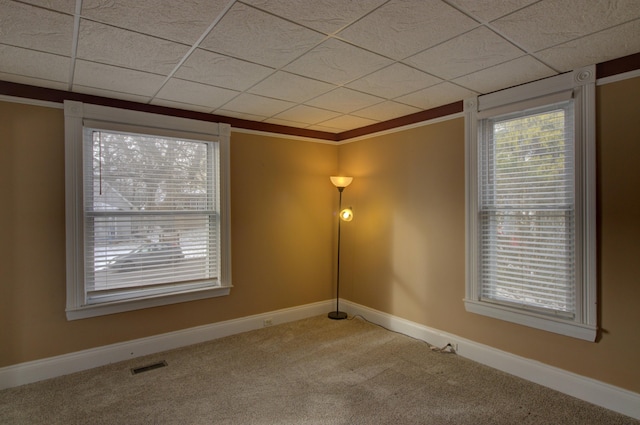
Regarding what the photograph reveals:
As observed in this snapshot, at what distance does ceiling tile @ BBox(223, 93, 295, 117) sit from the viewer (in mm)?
3199

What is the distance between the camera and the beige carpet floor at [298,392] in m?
2.39

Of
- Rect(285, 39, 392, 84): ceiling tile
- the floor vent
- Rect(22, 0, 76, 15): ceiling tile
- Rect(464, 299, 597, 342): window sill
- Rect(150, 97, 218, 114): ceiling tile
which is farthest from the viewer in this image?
Rect(150, 97, 218, 114): ceiling tile

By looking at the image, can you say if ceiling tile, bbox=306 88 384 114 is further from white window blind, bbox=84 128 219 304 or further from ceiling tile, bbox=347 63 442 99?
white window blind, bbox=84 128 219 304

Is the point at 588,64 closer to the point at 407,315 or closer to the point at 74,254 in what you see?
the point at 407,315

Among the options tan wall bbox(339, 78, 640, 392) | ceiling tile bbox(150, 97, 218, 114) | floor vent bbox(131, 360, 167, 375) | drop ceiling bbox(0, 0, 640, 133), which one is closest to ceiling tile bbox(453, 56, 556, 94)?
drop ceiling bbox(0, 0, 640, 133)

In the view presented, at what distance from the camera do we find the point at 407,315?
12.6ft

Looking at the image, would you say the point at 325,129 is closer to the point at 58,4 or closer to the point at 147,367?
the point at 58,4

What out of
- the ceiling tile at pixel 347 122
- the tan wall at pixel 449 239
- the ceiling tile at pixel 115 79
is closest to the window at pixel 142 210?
the ceiling tile at pixel 115 79

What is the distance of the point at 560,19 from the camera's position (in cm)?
187

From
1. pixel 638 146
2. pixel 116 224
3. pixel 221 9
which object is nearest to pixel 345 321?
pixel 116 224

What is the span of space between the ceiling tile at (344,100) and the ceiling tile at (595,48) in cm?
134

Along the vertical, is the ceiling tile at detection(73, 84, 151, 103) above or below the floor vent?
above

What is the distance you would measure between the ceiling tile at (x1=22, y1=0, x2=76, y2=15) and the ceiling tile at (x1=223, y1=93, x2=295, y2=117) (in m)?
1.46

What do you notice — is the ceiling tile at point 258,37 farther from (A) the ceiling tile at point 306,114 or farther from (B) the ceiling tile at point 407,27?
(A) the ceiling tile at point 306,114
